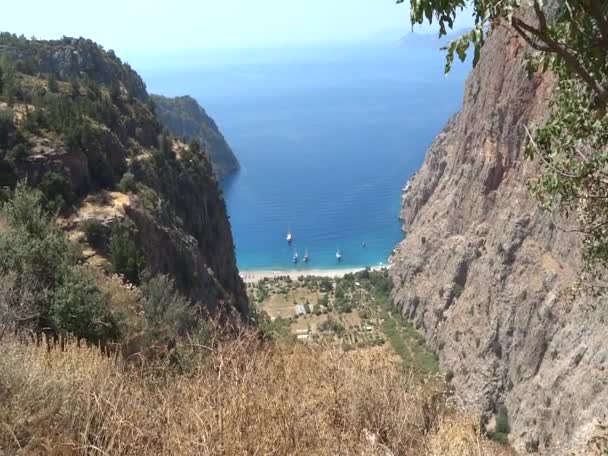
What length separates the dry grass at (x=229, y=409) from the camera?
4.47 meters

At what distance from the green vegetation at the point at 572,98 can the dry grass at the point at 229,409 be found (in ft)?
8.39

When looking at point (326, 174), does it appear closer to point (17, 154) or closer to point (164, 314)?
point (17, 154)

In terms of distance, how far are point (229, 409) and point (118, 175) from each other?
22.9m

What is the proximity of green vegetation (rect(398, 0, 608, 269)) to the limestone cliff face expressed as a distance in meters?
14.9

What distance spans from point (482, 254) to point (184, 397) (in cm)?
3762

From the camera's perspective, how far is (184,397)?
5.34 m

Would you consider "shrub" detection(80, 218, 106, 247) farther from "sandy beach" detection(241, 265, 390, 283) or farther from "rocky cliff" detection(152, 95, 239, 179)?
"rocky cliff" detection(152, 95, 239, 179)

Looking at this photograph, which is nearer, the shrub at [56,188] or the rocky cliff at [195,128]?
the shrub at [56,188]

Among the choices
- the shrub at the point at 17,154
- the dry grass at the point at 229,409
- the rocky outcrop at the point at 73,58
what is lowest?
the dry grass at the point at 229,409

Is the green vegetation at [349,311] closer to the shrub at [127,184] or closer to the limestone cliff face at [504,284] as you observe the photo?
the limestone cliff face at [504,284]

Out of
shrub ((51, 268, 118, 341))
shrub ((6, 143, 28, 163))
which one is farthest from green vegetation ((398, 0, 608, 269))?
shrub ((6, 143, 28, 163))

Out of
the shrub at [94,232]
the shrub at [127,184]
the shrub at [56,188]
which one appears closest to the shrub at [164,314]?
the shrub at [94,232]

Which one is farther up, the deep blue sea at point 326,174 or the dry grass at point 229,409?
the deep blue sea at point 326,174

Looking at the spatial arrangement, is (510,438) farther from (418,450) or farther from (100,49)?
(100,49)
